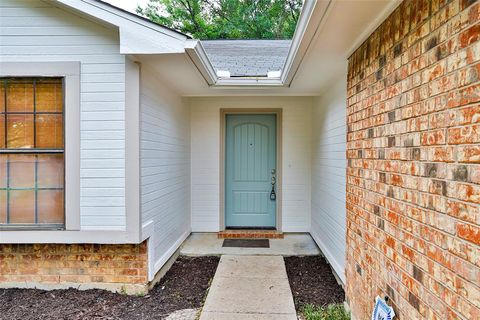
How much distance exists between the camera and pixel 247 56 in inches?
227

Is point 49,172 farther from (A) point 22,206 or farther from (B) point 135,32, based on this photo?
(B) point 135,32

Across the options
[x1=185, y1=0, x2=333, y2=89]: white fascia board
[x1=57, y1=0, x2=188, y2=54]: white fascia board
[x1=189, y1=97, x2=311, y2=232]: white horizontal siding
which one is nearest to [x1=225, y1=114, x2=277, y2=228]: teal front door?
[x1=189, y1=97, x2=311, y2=232]: white horizontal siding

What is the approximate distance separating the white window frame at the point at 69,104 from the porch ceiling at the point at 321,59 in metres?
0.70

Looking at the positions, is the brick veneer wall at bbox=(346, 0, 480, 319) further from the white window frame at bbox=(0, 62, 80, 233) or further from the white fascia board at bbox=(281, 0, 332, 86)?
the white window frame at bbox=(0, 62, 80, 233)

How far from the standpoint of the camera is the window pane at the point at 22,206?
10.2ft

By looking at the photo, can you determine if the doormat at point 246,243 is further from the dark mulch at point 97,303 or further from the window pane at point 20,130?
the window pane at point 20,130

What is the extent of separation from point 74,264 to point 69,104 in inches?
63.6

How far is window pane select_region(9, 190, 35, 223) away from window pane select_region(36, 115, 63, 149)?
498mm

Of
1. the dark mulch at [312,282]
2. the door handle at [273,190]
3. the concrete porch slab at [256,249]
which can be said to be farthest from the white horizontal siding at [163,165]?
the dark mulch at [312,282]

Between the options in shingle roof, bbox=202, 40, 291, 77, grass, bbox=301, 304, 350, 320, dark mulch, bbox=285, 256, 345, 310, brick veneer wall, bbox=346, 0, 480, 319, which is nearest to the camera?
brick veneer wall, bbox=346, 0, 480, 319

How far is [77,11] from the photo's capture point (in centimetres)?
295

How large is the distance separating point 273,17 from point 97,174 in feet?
42.2

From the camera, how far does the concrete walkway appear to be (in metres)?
2.76

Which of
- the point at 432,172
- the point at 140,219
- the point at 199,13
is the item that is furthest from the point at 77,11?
the point at 199,13
